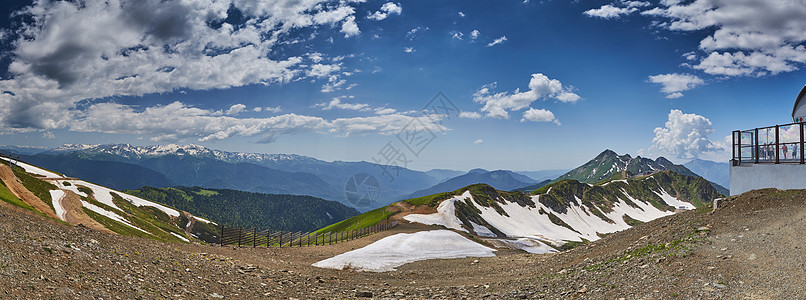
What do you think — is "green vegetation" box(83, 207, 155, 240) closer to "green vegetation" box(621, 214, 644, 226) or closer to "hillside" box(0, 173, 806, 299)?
"hillside" box(0, 173, 806, 299)

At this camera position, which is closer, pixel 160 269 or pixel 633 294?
pixel 633 294

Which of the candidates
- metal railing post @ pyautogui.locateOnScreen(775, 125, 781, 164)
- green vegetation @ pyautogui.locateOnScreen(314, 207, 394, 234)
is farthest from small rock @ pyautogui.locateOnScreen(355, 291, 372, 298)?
green vegetation @ pyautogui.locateOnScreen(314, 207, 394, 234)

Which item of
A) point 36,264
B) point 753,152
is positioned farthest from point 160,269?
point 753,152

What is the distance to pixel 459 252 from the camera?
3975cm

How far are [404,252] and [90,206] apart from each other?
93280 mm

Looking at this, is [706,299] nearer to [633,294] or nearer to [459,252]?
[633,294]

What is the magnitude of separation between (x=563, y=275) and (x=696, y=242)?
216 inches

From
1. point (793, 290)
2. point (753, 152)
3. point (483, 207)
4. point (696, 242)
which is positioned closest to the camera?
point (793, 290)

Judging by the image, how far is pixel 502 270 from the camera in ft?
80.7

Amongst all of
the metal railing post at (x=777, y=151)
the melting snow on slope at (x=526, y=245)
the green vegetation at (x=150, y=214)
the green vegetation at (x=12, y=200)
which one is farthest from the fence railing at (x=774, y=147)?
the green vegetation at (x=150, y=214)

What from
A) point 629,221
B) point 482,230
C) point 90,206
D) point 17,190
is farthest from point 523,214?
point 17,190

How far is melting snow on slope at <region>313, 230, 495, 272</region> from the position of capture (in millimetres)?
30042

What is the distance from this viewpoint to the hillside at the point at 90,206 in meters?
47.2

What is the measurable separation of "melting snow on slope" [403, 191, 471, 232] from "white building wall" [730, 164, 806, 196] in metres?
52.7
